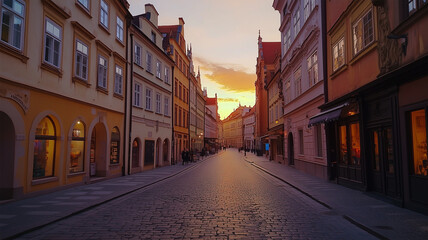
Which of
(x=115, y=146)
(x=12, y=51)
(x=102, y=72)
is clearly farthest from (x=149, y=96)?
(x=12, y=51)

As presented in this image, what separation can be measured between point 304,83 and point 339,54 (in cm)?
636

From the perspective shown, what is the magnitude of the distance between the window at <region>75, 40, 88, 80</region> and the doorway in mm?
13190

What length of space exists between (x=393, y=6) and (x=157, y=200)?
1005cm

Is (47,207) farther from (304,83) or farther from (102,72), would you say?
(304,83)

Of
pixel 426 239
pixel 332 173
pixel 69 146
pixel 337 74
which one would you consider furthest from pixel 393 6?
pixel 69 146

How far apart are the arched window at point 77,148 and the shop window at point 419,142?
44.9 feet

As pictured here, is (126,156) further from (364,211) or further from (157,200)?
(364,211)

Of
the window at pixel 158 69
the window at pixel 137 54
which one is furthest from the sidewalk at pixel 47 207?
the window at pixel 158 69

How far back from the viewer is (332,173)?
16281mm

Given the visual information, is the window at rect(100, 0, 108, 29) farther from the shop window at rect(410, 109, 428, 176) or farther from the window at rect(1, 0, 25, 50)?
the shop window at rect(410, 109, 428, 176)

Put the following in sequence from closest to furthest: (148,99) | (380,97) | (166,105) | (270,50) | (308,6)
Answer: (380,97) → (308,6) → (148,99) → (166,105) → (270,50)

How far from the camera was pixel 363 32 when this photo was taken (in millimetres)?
12508

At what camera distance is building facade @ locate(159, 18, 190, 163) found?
1352 inches

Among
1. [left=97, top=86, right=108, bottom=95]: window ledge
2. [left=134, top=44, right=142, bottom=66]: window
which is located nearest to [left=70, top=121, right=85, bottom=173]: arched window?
[left=97, top=86, right=108, bottom=95]: window ledge
